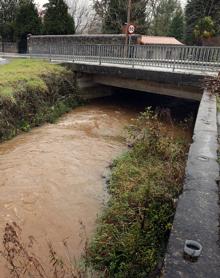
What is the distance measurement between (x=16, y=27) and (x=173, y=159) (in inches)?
1058

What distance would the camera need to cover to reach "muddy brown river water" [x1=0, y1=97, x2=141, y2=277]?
567 centimetres

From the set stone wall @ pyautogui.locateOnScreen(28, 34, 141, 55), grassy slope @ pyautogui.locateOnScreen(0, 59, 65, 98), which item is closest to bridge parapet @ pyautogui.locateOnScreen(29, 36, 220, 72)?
stone wall @ pyautogui.locateOnScreen(28, 34, 141, 55)

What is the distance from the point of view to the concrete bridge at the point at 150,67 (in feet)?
40.8

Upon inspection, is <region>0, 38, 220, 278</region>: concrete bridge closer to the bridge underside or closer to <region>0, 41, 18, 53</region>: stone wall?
the bridge underside

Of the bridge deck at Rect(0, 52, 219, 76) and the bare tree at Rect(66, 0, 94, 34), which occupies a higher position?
the bare tree at Rect(66, 0, 94, 34)

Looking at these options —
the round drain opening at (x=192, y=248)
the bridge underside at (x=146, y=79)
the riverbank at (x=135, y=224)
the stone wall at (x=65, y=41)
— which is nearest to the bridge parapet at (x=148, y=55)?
the stone wall at (x=65, y=41)

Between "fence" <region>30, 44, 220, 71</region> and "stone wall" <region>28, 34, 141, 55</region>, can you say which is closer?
"fence" <region>30, 44, 220, 71</region>

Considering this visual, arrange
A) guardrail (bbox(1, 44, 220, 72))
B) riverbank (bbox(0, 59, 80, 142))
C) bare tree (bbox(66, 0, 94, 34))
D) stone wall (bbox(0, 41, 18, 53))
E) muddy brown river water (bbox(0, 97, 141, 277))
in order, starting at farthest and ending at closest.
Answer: bare tree (bbox(66, 0, 94, 34)), stone wall (bbox(0, 41, 18, 53)), guardrail (bbox(1, 44, 220, 72)), riverbank (bbox(0, 59, 80, 142)), muddy brown river water (bbox(0, 97, 141, 277))

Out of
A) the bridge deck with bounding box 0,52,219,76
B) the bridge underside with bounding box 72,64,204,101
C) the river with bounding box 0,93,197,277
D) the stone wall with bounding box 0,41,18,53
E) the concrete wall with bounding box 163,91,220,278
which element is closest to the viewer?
the concrete wall with bounding box 163,91,220,278

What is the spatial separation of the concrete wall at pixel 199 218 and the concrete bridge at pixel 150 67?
790 centimetres

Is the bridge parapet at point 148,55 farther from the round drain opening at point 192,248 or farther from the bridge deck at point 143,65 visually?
the round drain opening at point 192,248

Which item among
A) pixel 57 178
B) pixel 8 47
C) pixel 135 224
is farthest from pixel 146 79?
pixel 8 47

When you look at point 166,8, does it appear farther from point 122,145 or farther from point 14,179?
point 14,179

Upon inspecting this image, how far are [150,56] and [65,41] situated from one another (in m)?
9.53
